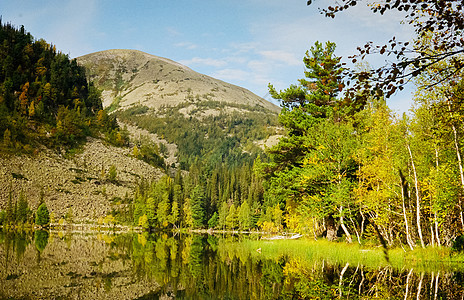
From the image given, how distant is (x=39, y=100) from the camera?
163500mm

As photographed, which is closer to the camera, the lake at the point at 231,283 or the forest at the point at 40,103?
the lake at the point at 231,283

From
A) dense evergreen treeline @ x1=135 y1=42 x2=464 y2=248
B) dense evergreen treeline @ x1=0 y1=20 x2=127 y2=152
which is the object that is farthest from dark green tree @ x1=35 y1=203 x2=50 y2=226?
dense evergreen treeline @ x1=135 y1=42 x2=464 y2=248

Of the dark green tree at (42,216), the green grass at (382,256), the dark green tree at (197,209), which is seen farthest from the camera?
the dark green tree at (197,209)

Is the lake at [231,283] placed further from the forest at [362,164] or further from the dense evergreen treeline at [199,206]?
the dense evergreen treeline at [199,206]

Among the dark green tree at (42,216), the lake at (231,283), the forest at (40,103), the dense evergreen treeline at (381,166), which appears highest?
the forest at (40,103)

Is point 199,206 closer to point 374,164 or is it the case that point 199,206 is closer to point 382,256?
point 374,164

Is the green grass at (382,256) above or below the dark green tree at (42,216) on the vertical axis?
above

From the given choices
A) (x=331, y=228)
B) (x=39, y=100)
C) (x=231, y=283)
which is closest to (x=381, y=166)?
(x=331, y=228)

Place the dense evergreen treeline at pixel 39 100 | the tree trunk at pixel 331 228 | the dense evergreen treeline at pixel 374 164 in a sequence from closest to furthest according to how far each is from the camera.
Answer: the dense evergreen treeline at pixel 374 164 < the tree trunk at pixel 331 228 < the dense evergreen treeline at pixel 39 100

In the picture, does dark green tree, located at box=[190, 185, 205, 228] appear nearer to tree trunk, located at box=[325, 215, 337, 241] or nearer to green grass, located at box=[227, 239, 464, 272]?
tree trunk, located at box=[325, 215, 337, 241]

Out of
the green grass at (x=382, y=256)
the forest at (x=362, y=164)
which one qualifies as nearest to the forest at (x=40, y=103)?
the forest at (x=362, y=164)

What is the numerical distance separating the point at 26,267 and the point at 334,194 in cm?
1990

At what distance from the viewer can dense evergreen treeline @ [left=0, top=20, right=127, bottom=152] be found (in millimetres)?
142475

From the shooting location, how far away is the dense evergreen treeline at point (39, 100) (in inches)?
5609
